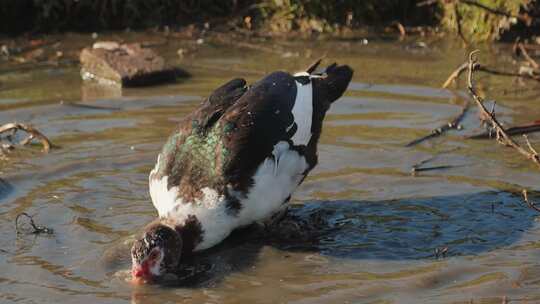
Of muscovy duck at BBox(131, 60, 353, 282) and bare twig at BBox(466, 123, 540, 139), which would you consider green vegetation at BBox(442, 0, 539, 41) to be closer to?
bare twig at BBox(466, 123, 540, 139)

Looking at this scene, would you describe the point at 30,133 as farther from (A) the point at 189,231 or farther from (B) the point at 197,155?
(A) the point at 189,231

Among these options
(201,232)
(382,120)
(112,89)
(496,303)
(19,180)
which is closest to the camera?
(496,303)

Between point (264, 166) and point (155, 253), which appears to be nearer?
point (155, 253)

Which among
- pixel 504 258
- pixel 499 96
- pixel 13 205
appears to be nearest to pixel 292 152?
pixel 504 258

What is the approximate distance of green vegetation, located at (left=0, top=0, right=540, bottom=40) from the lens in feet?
32.6

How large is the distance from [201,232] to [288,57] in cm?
426

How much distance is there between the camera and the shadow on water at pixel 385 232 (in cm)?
513

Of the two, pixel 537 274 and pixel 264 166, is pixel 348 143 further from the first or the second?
pixel 537 274

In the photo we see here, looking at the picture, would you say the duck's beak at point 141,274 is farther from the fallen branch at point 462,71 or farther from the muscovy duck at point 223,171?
the fallen branch at point 462,71

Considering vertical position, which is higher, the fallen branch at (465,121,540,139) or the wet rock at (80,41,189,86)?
the wet rock at (80,41,189,86)

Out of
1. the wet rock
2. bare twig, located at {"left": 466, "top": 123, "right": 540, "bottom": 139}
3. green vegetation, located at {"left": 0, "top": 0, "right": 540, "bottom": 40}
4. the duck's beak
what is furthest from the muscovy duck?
green vegetation, located at {"left": 0, "top": 0, "right": 540, "bottom": 40}

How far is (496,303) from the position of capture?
4434mm

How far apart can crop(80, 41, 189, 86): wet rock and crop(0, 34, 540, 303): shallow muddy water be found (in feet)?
0.49

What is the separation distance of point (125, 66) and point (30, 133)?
193 cm
